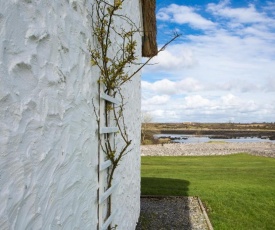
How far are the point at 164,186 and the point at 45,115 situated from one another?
9.76 meters

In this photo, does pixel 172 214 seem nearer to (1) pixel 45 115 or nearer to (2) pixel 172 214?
(2) pixel 172 214

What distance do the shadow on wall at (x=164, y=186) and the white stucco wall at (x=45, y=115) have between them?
7682 mm

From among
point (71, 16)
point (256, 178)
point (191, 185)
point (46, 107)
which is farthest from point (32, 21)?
point (256, 178)

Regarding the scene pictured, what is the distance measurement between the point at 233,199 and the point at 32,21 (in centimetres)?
868

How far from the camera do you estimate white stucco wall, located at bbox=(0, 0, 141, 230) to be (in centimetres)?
129

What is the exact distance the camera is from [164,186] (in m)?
10.9

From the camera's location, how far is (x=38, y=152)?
152 cm

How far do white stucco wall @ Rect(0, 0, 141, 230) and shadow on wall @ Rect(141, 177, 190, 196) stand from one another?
7682mm

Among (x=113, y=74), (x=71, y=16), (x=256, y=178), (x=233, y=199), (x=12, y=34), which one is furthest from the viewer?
(x=256, y=178)

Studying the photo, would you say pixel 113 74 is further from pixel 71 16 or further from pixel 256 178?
pixel 256 178

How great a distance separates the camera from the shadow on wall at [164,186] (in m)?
9.86

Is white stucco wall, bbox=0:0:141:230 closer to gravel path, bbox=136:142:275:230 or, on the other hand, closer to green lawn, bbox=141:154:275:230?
gravel path, bbox=136:142:275:230

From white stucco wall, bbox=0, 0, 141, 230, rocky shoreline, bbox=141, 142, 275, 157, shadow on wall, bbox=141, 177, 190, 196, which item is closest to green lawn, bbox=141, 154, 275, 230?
shadow on wall, bbox=141, 177, 190, 196

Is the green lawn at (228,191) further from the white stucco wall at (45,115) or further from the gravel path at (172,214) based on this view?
the white stucco wall at (45,115)
